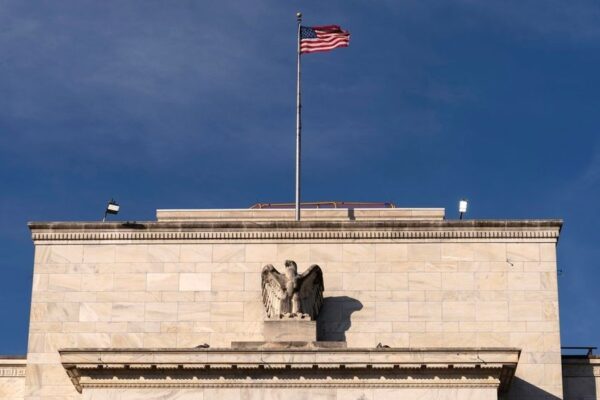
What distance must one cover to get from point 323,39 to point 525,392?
53.6 ft

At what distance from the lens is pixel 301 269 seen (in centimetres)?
6406

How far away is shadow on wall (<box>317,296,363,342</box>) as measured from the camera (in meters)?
62.9

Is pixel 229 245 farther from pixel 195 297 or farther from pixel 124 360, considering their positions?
pixel 124 360

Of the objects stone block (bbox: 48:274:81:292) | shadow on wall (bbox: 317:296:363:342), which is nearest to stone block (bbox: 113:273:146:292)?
stone block (bbox: 48:274:81:292)

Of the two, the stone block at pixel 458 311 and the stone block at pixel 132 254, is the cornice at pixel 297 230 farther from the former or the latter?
the stone block at pixel 458 311

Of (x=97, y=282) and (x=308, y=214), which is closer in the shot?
(x=97, y=282)

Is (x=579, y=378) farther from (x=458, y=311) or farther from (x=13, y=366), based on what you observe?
(x=13, y=366)

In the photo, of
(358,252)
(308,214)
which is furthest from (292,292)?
(308,214)

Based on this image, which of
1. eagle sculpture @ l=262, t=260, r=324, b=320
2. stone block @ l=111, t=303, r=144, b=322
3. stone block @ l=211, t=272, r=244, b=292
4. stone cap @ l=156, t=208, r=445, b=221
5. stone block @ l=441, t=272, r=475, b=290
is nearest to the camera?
eagle sculpture @ l=262, t=260, r=324, b=320

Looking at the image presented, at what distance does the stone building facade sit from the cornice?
3 centimetres

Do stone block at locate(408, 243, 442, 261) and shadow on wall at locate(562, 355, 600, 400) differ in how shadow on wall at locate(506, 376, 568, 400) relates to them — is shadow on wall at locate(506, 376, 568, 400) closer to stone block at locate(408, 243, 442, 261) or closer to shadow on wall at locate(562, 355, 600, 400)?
shadow on wall at locate(562, 355, 600, 400)

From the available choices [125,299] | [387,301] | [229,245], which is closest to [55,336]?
[125,299]

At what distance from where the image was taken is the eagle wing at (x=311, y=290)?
6250cm

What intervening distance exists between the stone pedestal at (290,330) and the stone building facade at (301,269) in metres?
0.22
